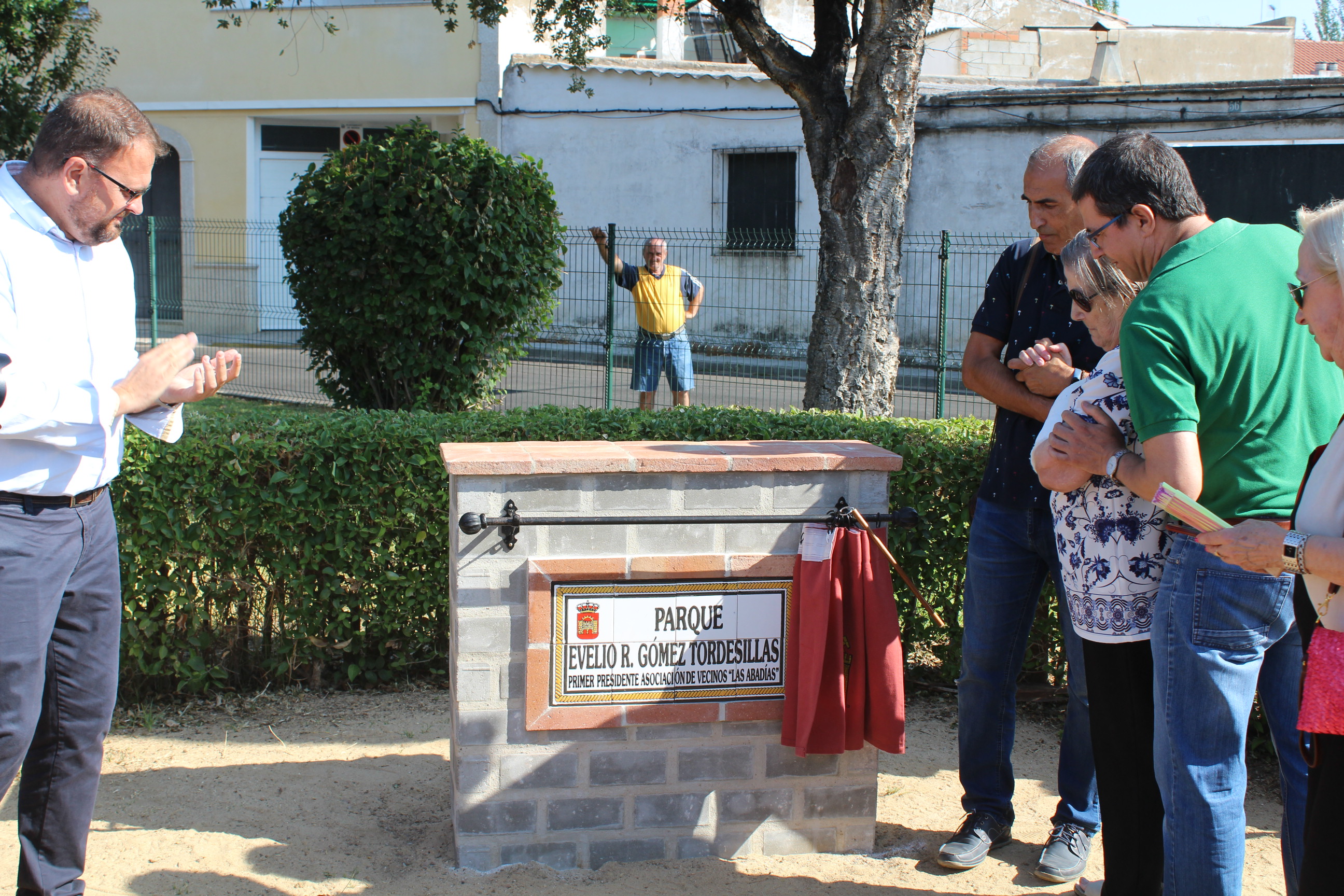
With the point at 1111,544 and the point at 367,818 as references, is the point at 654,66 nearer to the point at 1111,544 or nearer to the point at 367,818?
the point at 367,818

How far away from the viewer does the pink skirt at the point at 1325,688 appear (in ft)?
6.52

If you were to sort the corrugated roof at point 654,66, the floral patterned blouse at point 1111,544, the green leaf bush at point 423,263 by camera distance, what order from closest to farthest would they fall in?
the floral patterned blouse at point 1111,544 → the green leaf bush at point 423,263 → the corrugated roof at point 654,66

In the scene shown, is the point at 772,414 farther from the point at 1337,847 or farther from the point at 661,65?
the point at 661,65

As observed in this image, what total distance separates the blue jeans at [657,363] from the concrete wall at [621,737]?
20.9ft

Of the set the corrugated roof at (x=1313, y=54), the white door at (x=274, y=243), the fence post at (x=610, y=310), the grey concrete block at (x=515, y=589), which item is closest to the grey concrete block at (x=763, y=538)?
the grey concrete block at (x=515, y=589)

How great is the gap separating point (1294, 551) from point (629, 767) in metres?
1.82

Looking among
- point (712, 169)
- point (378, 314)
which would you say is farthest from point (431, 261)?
point (712, 169)

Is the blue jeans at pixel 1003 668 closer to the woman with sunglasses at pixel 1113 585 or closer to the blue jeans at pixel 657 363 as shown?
the woman with sunglasses at pixel 1113 585

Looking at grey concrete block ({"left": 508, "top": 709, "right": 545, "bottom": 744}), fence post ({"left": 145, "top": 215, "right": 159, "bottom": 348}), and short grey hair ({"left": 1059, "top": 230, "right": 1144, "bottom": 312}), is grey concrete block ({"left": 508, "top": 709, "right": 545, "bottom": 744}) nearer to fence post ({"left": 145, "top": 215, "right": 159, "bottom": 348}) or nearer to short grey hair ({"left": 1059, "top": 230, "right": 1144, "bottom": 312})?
short grey hair ({"left": 1059, "top": 230, "right": 1144, "bottom": 312})

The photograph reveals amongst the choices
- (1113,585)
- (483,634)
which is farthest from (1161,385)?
(483,634)

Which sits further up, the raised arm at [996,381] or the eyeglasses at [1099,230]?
the eyeglasses at [1099,230]

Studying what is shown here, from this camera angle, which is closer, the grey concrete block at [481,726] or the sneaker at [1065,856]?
the grey concrete block at [481,726]

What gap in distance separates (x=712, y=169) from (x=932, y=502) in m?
14.0

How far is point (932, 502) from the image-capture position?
167 inches
